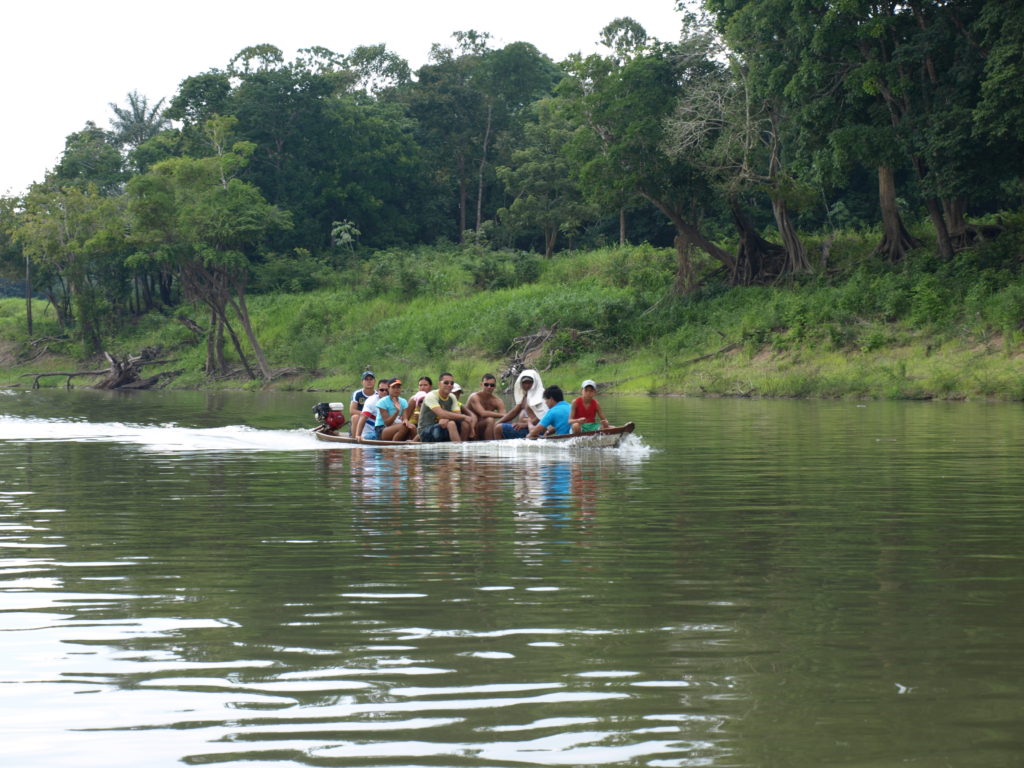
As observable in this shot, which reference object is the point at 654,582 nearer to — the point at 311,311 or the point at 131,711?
the point at 131,711

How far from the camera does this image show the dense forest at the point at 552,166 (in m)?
36.6

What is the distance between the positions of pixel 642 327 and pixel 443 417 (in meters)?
26.7

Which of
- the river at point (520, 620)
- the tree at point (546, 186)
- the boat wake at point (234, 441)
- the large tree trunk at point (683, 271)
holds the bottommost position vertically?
the river at point (520, 620)

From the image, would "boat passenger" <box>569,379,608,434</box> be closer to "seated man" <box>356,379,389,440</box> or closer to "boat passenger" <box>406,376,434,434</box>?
"boat passenger" <box>406,376,434,434</box>

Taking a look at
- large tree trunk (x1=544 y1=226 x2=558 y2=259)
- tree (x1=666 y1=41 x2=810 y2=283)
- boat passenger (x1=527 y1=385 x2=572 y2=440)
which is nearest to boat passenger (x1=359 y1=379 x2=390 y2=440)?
boat passenger (x1=527 y1=385 x2=572 y2=440)

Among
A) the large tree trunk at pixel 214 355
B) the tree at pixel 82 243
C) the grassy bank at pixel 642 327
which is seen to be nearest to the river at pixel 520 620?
the grassy bank at pixel 642 327

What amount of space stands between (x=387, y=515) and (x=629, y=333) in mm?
34809

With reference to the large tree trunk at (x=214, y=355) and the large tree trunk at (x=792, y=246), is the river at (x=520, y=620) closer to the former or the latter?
the large tree trunk at (x=792, y=246)

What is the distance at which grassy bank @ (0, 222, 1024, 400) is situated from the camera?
3491 centimetres

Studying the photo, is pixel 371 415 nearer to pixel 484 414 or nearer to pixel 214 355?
pixel 484 414

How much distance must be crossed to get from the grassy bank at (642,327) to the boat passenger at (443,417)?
16831 millimetres

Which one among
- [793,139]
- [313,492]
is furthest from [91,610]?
[793,139]

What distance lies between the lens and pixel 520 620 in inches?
262

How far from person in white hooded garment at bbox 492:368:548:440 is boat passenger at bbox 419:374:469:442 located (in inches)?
23.2
